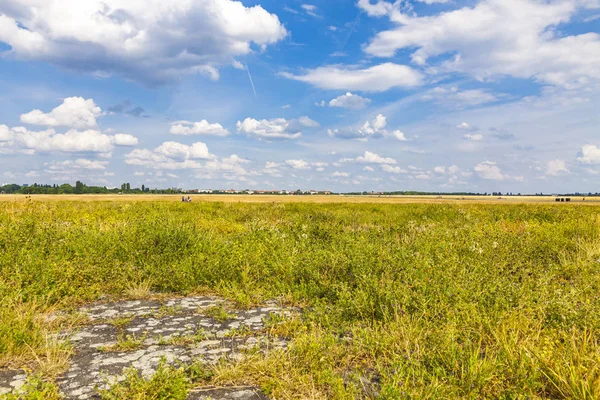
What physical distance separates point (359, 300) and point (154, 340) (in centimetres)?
276

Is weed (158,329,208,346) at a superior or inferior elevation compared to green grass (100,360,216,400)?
inferior

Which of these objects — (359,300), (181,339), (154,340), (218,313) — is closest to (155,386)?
(181,339)

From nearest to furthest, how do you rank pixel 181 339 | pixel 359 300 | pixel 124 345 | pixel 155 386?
1. pixel 155 386
2. pixel 124 345
3. pixel 181 339
4. pixel 359 300

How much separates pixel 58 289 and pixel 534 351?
6.50m

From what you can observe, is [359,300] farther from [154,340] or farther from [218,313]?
[154,340]

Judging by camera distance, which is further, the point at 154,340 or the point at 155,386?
the point at 154,340

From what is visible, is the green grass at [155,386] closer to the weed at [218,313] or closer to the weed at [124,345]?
the weed at [124,345]

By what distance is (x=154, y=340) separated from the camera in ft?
14.0

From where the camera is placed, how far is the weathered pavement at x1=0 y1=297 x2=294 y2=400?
3.27 m

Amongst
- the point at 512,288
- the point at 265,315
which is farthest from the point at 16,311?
the point at 512,288

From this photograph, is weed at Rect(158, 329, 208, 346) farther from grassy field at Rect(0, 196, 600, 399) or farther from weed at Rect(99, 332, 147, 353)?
grassy field at Rect(0, 196, 600, 399)

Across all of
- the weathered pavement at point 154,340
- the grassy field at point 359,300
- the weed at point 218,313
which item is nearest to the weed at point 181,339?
the weathered pavement at point 154,340

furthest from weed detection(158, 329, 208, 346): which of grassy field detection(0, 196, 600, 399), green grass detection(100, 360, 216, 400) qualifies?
grassy field detection(0, 196, 600, 399)

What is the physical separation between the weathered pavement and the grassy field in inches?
8.7
